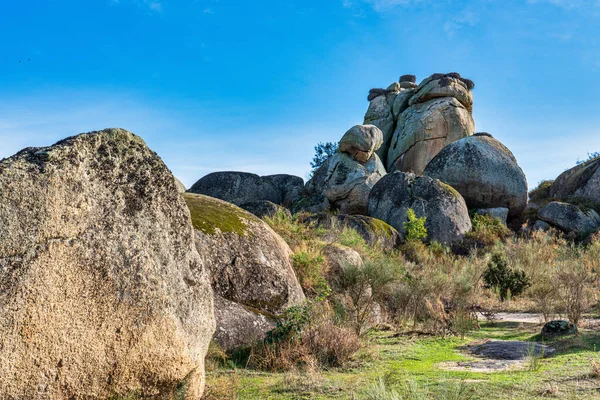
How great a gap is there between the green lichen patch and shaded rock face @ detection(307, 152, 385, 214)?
19.7 metres

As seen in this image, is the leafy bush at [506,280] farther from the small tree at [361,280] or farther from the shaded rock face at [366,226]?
the small tree at [361,280]

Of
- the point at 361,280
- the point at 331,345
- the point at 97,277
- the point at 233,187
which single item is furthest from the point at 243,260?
the point at 233,187

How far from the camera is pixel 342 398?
186 inches

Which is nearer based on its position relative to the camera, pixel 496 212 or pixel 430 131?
pixel 496 212

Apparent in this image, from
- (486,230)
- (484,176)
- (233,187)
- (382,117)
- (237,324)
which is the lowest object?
(237,324)

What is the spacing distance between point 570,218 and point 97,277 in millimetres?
22956

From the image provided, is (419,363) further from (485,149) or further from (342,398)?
(485,149)

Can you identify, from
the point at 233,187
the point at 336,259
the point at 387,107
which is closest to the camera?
the point at 336,259

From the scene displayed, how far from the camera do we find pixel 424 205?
21.3 metres

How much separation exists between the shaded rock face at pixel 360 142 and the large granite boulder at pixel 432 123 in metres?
7.60

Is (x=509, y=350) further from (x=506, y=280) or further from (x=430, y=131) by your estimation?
(x=430, y=131)

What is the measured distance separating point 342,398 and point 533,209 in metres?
24.2

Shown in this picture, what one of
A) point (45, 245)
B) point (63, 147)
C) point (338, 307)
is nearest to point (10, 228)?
point (45, 245)

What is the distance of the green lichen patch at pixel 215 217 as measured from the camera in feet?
24.1
